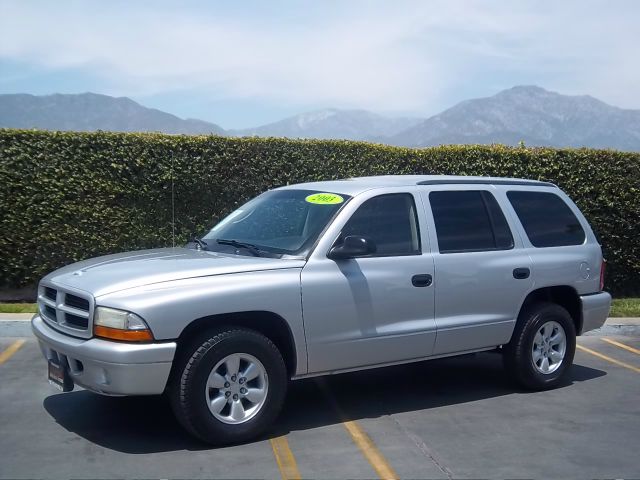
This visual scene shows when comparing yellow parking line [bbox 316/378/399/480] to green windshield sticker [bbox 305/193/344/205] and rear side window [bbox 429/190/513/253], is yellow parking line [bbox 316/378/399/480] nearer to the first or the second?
rear side window [bbox 429/190/513/253]

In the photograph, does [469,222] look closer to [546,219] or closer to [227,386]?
[546,219]

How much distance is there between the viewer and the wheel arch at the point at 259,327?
16.9 feet

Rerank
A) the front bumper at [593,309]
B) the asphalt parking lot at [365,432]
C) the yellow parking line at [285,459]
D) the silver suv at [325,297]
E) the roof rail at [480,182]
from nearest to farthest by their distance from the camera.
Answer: the yellow parking line at [285,459]
the asphalt parking lot at [365,432]
the silver suv at [325,297]
the roof rail at [480,182]
the front bumper at [593,309]

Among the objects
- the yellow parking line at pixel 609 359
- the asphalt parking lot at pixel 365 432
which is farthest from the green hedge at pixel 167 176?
the yellow parking line at pixel 609 359

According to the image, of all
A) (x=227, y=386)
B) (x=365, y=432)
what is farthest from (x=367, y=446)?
(x=227, y=386)

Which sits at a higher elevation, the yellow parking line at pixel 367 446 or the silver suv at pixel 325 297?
the silver suv at pixel 325 297

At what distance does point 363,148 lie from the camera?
12.1 m

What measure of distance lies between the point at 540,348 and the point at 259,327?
2.96 metres

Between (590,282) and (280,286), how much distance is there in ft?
11.6

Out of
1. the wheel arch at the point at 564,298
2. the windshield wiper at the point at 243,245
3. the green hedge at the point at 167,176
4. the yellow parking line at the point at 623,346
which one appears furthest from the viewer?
the green hedge at the point at 167,176

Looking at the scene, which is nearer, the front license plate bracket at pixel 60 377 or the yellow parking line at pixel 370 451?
the yellow parking line at pixel 370 451

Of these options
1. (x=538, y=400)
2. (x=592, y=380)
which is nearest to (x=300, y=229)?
(x=538, y=400)

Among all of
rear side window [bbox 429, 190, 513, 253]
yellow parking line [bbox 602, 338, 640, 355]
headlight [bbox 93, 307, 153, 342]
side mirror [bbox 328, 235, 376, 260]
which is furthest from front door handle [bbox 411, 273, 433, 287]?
yellow parking line [bbox 602, 338, 640, 355]

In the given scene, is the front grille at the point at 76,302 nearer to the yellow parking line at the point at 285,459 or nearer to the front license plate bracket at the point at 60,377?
the front license plate bracket at the point at 60,377
